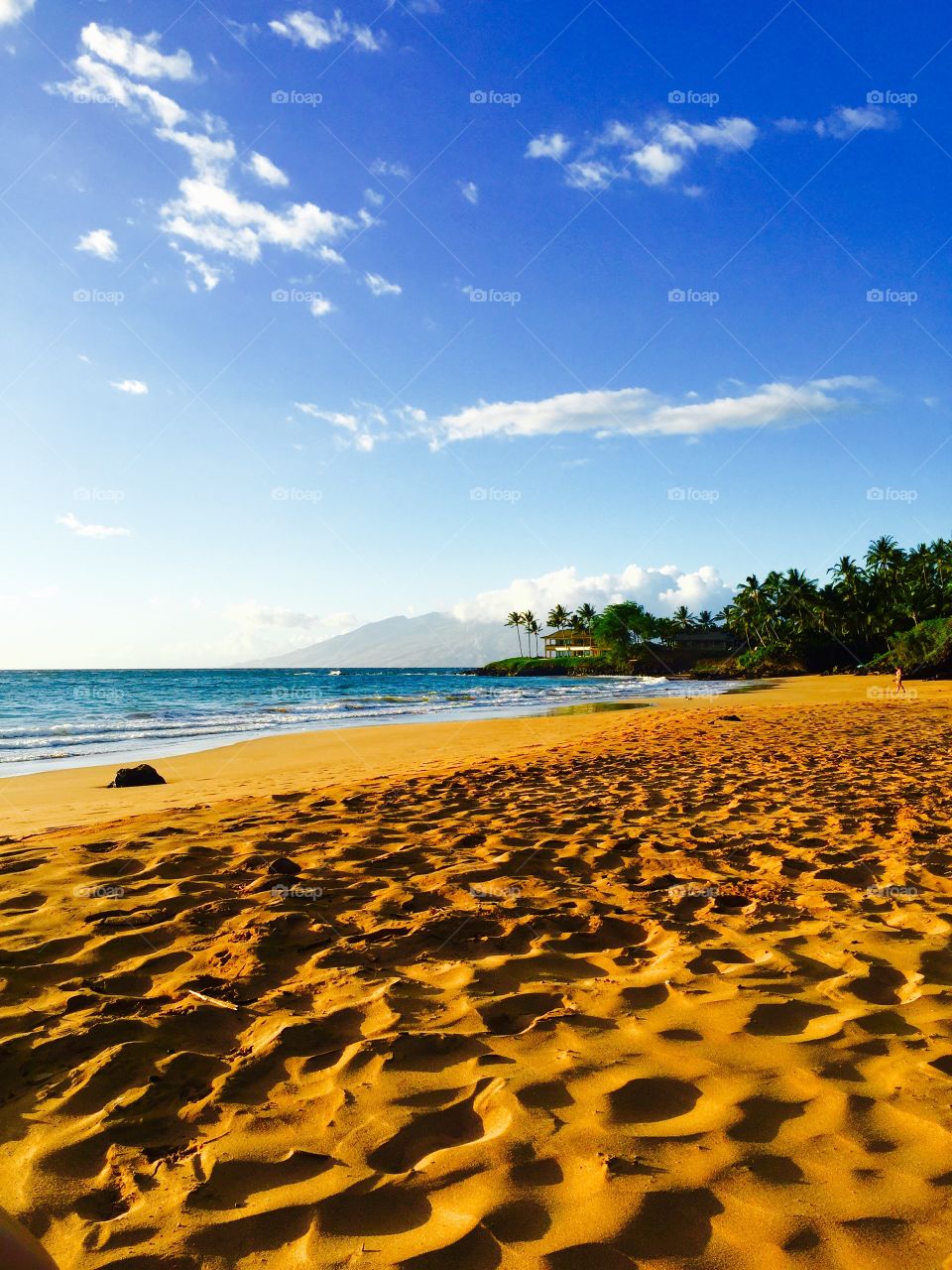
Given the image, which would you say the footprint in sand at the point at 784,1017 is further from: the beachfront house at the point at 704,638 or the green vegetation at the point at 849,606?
the beachfront house at the point at 704,638

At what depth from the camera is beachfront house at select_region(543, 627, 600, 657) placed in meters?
127

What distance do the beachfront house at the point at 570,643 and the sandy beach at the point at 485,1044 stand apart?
4580 inches

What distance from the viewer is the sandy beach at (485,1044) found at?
2061mm

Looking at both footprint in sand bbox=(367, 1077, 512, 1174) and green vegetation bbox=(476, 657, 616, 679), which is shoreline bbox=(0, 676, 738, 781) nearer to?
footprint in sand bbox=(367, 1077, 512, 1174)

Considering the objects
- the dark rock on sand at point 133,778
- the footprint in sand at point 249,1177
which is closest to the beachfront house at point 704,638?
the dark rock on sand at point 133,778

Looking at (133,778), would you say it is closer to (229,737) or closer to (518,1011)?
(518,1011)

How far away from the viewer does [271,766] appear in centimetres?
1338

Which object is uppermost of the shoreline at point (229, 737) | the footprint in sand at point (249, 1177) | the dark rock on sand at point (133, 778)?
the dark rock on sand at point (133, 778)

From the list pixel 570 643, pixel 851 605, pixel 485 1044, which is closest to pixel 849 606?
pixel 851 605

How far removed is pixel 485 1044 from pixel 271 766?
11073 millimetres

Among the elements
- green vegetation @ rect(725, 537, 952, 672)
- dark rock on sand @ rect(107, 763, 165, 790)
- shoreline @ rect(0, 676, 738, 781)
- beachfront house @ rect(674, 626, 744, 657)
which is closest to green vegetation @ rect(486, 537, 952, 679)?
green vegetation @ rect(725, 537, 952, 672)

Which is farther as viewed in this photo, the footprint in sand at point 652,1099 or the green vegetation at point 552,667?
the green vegetation at point 552,667

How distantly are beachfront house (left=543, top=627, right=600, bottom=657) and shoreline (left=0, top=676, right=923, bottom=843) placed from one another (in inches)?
4054

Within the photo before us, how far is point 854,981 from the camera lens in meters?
3.51
